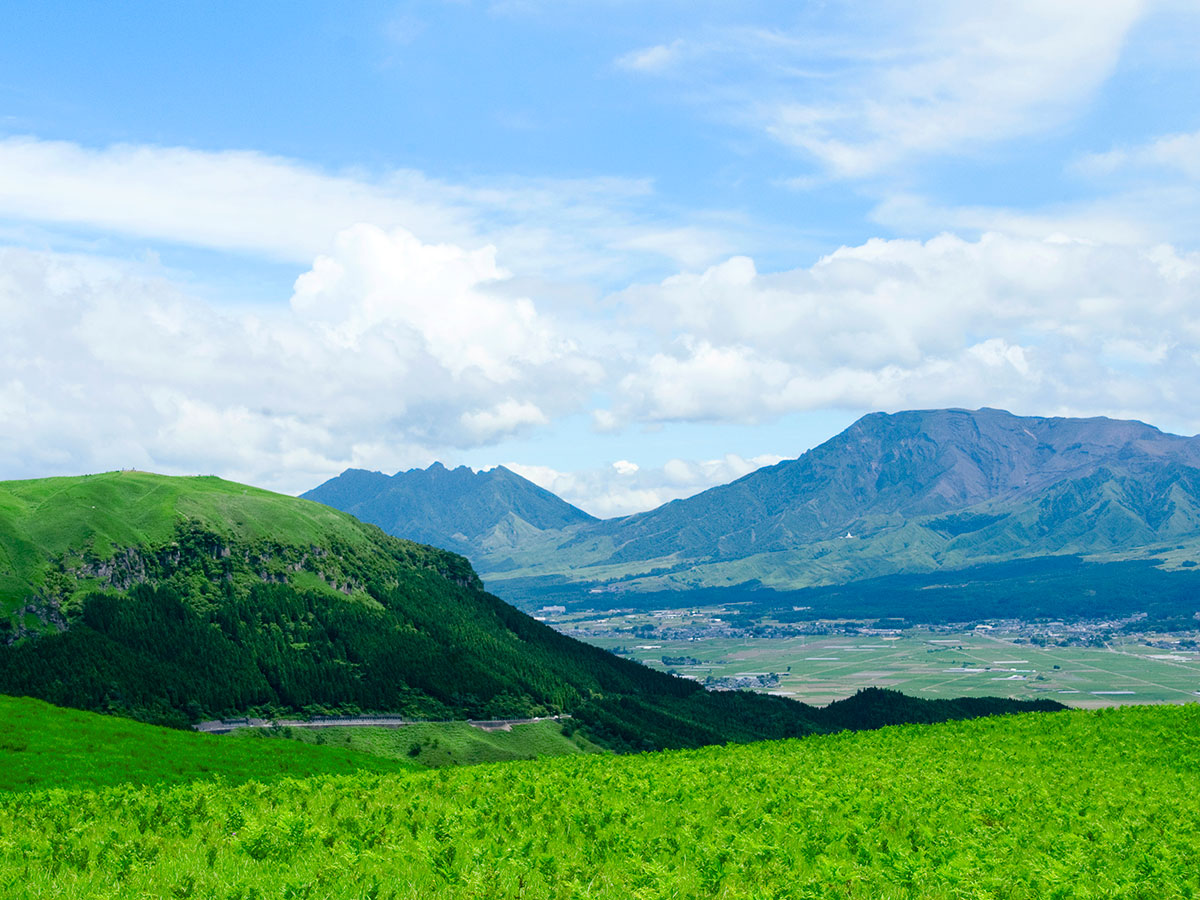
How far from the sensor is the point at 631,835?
2878 cm

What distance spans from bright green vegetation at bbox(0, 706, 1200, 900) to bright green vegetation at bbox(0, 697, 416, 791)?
39.0 meters

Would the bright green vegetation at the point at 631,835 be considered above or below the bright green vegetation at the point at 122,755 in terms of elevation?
above

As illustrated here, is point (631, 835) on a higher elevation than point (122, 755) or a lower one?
higher

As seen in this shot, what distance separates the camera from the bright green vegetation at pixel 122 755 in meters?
81.2

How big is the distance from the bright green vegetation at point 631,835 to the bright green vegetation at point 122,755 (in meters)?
39.0

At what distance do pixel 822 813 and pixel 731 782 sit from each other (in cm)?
881

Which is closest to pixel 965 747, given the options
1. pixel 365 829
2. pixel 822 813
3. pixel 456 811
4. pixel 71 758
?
pixel 822 813

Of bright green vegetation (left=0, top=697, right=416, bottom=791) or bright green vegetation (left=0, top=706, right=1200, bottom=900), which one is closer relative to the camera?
bright green vegetation (left=0, top=706, right=1200, bottom=900)

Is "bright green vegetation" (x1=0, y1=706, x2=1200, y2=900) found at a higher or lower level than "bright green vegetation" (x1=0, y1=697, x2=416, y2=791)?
higher

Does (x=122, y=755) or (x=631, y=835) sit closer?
(x=631, y=835)

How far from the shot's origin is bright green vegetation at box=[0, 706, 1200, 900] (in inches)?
910

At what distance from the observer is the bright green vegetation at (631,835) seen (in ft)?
75.9

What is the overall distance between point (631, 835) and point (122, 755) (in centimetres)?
8879

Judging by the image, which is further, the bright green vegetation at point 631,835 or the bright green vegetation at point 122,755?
the bright green vegetation at point 122,755
